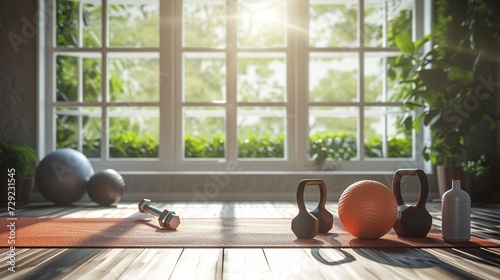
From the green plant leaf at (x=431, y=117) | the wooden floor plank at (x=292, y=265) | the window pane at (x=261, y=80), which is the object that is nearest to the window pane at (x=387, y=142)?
the green plant leaf at (x=431, y=117)

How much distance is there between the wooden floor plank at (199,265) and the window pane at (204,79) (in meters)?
11.6

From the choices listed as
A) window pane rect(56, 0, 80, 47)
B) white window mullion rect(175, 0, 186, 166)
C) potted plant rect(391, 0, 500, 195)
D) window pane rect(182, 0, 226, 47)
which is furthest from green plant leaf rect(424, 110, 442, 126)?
window pane rect(182, 0, 226, 47)

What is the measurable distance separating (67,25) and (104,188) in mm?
1955

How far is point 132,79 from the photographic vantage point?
44.8 ft

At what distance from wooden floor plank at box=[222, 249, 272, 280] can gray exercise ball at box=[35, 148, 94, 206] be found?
8.80ft

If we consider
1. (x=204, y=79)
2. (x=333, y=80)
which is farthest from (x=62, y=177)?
(x=333, y=80)

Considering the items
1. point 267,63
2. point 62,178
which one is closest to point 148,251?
point 62,178

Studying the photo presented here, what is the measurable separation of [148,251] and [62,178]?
8.39 feet

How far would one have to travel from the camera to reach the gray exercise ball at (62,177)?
4793 mm

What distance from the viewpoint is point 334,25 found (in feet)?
47.6

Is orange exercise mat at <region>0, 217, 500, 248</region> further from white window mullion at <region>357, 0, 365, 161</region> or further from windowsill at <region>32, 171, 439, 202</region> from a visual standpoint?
white window mullion at <region>357, 0, 365, 161</region>

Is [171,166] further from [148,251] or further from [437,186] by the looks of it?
[148,251]

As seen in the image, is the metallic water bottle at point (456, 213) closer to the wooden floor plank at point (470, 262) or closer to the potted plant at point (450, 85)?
the wooden floor plank at point (470, 262)

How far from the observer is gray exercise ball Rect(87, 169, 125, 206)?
4750 millimetres
